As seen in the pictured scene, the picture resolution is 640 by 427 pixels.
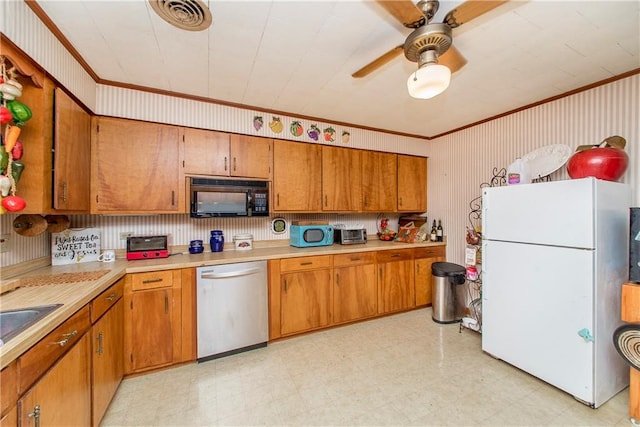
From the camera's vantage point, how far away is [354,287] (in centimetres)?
296

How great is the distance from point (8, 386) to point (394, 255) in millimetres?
3070

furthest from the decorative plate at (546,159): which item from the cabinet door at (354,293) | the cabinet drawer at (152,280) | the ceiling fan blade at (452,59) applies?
the cabinet drawer at (152,280)

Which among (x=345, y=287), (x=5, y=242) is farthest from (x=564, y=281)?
(x=5, y=242)

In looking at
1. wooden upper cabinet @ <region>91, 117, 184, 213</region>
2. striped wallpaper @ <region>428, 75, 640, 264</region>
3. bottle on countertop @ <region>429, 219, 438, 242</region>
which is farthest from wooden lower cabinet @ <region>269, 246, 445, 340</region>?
wooden upper cabinet @ <region>91, 117, 184, 213</region>

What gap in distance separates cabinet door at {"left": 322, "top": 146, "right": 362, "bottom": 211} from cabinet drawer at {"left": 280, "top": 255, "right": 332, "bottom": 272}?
0.64 meters

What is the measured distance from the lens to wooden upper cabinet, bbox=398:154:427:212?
3670 mm

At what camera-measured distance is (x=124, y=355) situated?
6.55ft

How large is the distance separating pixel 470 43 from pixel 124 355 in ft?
10.9

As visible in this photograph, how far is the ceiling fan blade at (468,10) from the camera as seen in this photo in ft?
3.49

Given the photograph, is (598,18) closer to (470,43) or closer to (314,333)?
(470,43)

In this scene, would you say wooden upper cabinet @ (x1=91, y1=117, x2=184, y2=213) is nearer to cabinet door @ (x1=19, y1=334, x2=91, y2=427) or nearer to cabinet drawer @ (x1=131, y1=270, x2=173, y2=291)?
cabinet drawer @ (x1=131, y1=270, x2=173, y2=291)

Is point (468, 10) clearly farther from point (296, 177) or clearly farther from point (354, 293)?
point (354, 293)

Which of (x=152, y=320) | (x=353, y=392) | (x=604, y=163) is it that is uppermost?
(x=604, y=163)

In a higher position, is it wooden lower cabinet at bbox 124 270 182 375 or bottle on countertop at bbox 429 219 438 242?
bottle on countertop at bbox 429 219 438 242
